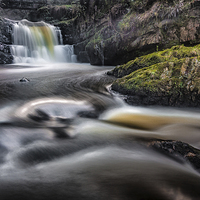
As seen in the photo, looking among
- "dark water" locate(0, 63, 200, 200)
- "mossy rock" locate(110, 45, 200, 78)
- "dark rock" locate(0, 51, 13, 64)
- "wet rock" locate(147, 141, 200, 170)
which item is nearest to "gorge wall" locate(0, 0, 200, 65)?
"dark rock" locate(0, 51, 13, 64)

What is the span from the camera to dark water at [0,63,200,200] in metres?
1.83

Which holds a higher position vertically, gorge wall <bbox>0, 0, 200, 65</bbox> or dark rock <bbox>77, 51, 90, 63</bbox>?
gorge wall <bbox>0, 0, 200, 65</bbox>

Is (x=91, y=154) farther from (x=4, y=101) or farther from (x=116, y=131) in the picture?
(x=4, y=101)

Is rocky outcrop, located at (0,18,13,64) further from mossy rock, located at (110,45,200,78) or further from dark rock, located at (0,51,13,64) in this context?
mossy rock, located at (110,45,200,78)

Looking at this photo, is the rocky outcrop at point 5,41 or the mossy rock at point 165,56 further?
the rocky outcrop at point 5,41

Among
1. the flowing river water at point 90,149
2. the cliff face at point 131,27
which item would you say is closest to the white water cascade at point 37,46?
the cliff face at point 131,27

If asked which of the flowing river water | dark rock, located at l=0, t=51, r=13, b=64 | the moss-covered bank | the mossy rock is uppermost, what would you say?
dark rock, located at l=0, t=51, r=13, b=64

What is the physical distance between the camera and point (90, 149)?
287 centimetres

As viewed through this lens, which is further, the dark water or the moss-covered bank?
the moss-covered bank

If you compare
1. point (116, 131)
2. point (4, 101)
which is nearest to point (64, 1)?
point (4, 101)

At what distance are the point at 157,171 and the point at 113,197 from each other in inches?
28.5

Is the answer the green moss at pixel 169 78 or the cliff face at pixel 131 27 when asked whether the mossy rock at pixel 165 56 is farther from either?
the cliff face at pixel 131 27

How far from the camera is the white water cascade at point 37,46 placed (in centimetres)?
1339

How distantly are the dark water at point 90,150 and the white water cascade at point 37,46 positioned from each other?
911 cm
